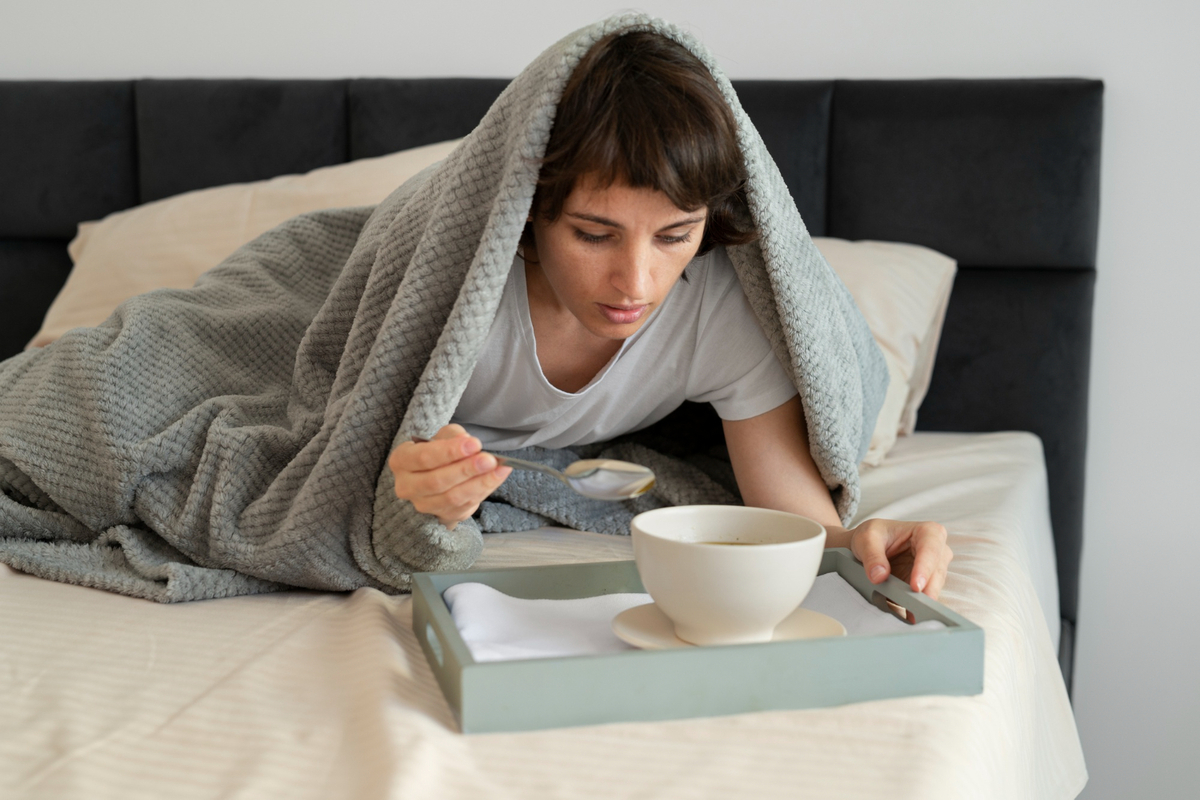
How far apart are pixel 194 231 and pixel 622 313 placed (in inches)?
41.3

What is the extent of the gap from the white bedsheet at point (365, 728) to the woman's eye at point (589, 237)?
13.7 inches

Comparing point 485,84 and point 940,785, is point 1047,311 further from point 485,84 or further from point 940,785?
point 940,785

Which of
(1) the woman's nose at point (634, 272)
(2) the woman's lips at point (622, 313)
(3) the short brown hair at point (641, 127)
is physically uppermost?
(3) the short brown hair at point (641, 127)

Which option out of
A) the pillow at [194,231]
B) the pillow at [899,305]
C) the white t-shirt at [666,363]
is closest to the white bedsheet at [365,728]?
the white t-shirt at [666,363]

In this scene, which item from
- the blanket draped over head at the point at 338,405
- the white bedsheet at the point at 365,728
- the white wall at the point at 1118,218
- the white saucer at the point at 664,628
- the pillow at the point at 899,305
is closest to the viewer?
the white bedsheet at the point at 365,728

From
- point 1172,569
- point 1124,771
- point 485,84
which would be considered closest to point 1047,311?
point 1172,569

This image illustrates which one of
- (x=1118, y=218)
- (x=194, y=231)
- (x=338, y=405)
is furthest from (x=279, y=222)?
(x=1118, y=218)

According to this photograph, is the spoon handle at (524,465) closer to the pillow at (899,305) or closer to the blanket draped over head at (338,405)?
the blanket draped over head at (338,405)

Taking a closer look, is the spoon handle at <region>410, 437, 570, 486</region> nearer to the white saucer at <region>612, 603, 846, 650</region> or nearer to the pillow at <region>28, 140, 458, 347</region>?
the white saucer at <region>612, 603, 846, 650</region>

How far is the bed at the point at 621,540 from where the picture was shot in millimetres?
559

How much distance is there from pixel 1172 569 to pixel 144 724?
170 cm

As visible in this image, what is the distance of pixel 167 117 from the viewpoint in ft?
6.24

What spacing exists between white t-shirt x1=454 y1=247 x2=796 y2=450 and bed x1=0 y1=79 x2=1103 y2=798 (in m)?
0.15

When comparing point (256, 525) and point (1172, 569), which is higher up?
point (256, 525)
